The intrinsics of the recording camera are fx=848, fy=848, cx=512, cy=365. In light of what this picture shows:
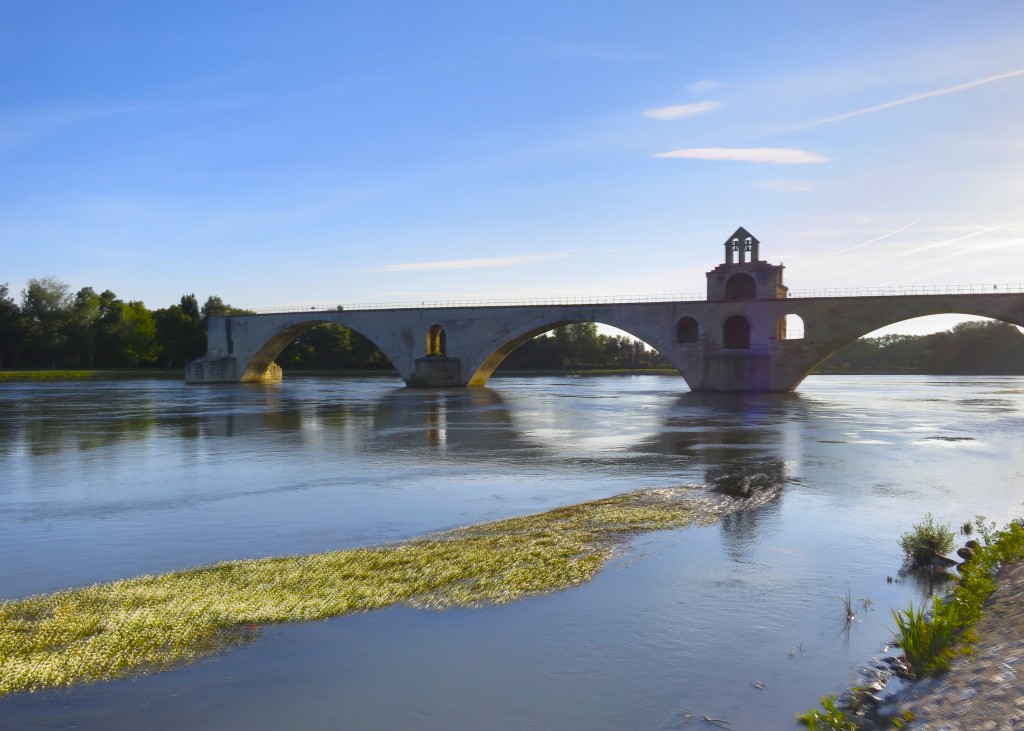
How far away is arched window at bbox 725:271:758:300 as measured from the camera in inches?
2264

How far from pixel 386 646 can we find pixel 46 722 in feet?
9.07

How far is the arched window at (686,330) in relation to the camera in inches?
2258

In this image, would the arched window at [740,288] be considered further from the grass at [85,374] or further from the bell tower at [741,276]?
the grass at [85,374]

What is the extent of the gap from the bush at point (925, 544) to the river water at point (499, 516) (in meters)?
0.27

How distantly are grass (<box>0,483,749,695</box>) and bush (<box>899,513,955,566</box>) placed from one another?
3417 mm

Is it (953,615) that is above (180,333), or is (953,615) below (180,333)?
below

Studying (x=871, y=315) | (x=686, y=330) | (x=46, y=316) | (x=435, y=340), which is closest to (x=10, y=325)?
(x=46, y=316)

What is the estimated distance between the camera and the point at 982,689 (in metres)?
6.09

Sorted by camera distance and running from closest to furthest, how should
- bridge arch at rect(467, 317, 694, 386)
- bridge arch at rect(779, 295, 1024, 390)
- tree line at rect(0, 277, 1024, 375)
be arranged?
bridge arch at rect(779, 295, 1024, 390) < bridge arch at rect(467, 317, 694, 386) < tree line at rect(0, 277, 1024, 375)

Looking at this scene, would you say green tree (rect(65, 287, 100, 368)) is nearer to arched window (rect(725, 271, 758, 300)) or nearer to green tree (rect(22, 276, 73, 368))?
green tree (rect(22, 276, 73, 368))

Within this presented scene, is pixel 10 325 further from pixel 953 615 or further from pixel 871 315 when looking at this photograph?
pixel 953 615

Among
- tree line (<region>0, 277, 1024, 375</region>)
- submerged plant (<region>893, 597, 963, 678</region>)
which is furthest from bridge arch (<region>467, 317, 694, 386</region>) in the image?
submerged plant (<region>893, 597, 963, 678</region>)

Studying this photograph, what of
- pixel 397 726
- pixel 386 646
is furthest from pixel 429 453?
pixel 397 726

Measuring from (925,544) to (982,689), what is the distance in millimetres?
5136
